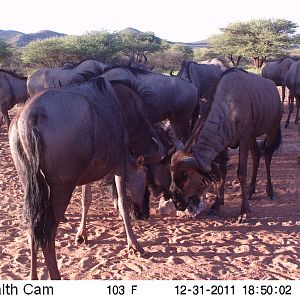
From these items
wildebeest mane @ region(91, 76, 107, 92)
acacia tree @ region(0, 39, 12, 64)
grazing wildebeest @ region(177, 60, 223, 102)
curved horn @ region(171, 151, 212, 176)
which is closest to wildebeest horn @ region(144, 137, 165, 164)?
curved horn @ region(171, 151, 212, 176)

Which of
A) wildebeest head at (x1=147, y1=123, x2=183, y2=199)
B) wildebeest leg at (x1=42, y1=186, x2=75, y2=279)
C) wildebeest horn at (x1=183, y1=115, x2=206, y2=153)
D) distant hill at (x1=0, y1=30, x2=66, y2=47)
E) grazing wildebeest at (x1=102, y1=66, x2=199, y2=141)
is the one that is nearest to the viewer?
wildebeest leg at (x1=42, y1=186, x2=75, y2=279)

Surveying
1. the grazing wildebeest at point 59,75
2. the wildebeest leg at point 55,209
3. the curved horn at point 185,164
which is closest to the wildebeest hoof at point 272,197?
the curved horn at point 185,164

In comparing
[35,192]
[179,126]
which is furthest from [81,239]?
[179,126]

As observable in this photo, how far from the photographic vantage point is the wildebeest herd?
326 centimetres

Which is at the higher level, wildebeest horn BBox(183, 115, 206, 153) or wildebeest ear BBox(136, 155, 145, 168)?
wildebeest horn BBox(183, 115, 206, 153)

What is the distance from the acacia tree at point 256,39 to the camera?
32312mm

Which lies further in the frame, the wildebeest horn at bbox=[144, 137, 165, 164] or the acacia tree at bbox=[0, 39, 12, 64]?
the acacia tree at bbox=[0, 39, 12, 64]

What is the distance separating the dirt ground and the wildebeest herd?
223 millimetres

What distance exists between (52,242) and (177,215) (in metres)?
2.32

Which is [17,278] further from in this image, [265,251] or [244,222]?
[244,222]

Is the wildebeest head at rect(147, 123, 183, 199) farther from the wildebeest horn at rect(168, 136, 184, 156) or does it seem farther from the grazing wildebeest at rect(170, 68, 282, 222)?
the grazing wildebeest at rect(170, 68, 282, 222)

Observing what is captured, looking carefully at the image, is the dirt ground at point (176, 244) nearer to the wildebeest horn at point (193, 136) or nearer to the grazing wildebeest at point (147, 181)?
the grazing wildebeest at point (147, 181)

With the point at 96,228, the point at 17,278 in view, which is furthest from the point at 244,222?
the point at 17,278

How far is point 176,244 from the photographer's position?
14.8ft
